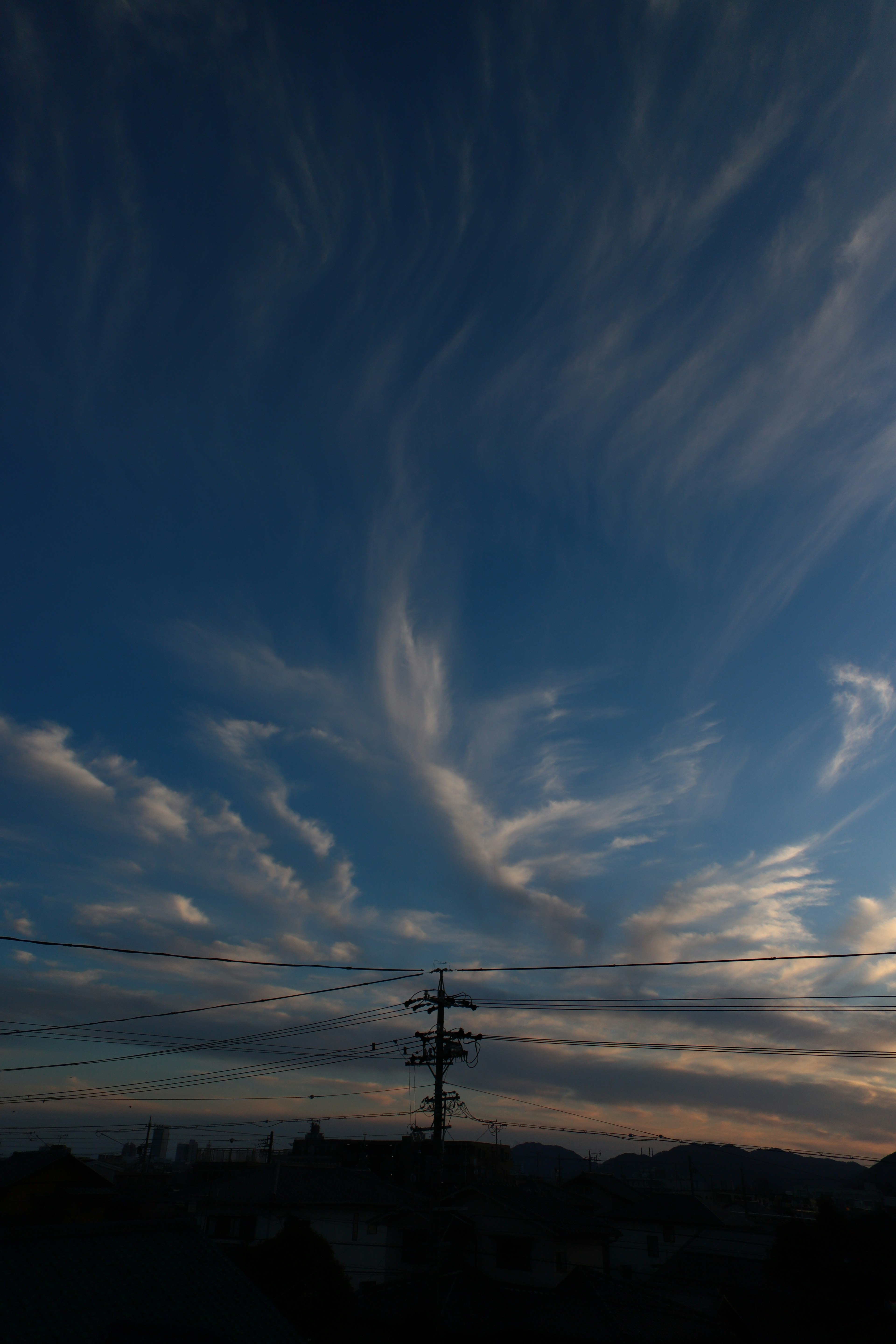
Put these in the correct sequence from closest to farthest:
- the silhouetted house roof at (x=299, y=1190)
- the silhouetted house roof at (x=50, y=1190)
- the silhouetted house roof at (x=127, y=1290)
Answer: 1. the silhouetted house roof at (x=127, y=1290)
2. the silhouetted house roof at (x=299, y=1190)
3. the silhouetted house roof at (x=50, y=1190)

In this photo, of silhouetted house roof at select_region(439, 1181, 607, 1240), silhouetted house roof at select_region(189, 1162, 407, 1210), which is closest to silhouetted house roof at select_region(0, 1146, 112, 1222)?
silhouetted house roof at select_region(189, 1162, 407, 1210)

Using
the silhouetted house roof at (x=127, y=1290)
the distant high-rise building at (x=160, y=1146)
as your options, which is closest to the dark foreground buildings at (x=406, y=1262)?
the silhouetted house roof at (x=127, y=1290)

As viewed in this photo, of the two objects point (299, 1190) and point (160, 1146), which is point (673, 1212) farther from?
point (160, 1146)

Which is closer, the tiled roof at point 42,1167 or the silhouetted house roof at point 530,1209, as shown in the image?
the silhouetted house roof at point 530,1209

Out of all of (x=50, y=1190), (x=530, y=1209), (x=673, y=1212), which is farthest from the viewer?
(x=673, y=1212)

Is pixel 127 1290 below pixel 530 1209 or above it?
above

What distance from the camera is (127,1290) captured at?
65.5 ft

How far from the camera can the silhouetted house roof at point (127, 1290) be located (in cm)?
1809

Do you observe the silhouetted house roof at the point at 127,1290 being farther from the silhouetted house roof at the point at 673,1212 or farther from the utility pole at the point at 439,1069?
the silhouetted house roof at the point at 673,1212

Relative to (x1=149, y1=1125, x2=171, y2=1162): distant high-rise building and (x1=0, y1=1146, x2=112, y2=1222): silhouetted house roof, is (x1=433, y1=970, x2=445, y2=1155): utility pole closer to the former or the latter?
(x1=0, y1=1146, x2=112, y2=1222): silhouetted house roof

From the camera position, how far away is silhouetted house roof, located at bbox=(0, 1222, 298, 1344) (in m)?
18.1

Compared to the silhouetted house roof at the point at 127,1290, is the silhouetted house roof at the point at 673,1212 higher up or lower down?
lower down

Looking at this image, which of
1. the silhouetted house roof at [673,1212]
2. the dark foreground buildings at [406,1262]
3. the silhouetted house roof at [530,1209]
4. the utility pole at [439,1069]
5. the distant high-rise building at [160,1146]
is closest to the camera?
the dark foreground buildings at [406,1262]

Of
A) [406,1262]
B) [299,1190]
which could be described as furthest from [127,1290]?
[406,1262]
